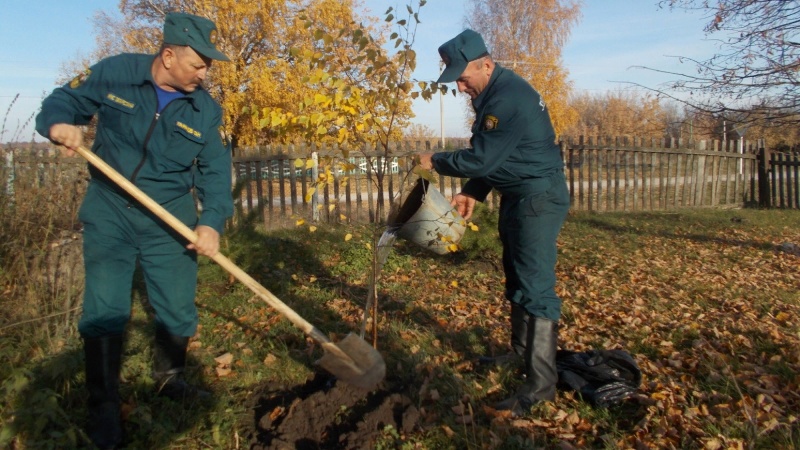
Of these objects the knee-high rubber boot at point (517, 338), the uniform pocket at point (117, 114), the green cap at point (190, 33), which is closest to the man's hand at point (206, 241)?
the uniform pocket at point (117, 114)

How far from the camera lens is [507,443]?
113 inches

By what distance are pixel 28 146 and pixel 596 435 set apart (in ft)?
19.4

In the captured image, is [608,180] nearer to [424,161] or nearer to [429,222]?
[429,222]

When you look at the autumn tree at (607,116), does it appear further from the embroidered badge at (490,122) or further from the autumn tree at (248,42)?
the embroidered badge at (490,122)

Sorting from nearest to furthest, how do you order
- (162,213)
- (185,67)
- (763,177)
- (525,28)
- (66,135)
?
1. (66,135)
2. (162,213)
3. (185,67)
4. (763,177)
5. (525,28)

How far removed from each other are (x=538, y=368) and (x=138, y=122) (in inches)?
97.1

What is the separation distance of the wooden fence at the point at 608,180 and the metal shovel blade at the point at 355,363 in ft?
22.4

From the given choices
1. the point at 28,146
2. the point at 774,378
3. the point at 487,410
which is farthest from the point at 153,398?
the point at 28,146

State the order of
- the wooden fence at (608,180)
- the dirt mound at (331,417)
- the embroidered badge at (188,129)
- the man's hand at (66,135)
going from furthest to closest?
the wooden fence at (608,180) < the embroidered badge at (188,129) < the dirt mound at (331,417) < the man's hand at (66,135)

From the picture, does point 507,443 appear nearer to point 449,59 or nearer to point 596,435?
point 596,435

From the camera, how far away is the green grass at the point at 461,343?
2.92 m

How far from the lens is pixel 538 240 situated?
11.0 feet

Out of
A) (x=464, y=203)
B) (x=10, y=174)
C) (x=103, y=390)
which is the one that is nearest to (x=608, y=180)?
(x=464, y=203)

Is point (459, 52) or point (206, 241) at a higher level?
point (459, 52)
